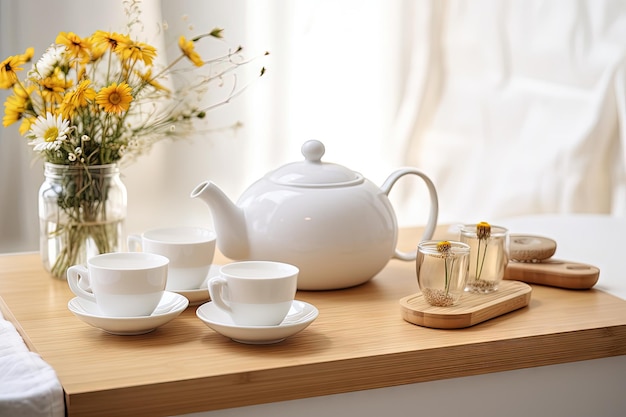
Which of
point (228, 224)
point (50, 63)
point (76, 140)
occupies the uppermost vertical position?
point (50, 63)

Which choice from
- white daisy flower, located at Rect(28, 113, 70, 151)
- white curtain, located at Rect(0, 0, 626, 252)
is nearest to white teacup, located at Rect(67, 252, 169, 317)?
white daisy flower, located at Rect(28, 113, 70, 151)

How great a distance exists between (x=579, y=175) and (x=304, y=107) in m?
0.67

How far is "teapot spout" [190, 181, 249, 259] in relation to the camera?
1.12 metres

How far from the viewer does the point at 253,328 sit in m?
0.89

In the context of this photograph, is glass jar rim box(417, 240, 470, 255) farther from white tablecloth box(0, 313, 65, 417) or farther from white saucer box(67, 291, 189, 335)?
white tablecloth box(0, 313, 65, 417)

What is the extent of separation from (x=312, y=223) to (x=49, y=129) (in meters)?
0.36

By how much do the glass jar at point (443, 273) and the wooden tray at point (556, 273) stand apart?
0.68 feet

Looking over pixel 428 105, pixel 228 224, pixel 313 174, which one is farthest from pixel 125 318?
pixel 428 105

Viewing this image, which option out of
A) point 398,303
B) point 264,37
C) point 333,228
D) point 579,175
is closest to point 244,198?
point 333,228

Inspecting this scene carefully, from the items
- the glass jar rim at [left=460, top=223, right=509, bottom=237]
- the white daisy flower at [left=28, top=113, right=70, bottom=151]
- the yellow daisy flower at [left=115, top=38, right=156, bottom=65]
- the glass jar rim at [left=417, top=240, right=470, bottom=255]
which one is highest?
the yellow daisy flower at [left=115, top=38, right=156, bottom=65]

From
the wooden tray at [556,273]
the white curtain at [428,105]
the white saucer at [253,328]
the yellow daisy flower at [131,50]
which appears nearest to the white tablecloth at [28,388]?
the white saucer at [253,328]

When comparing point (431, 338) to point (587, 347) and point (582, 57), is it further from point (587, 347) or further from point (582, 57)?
point (582, 57)

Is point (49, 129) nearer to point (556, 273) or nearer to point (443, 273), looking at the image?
point (443, 273)

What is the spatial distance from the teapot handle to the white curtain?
1.96ft
